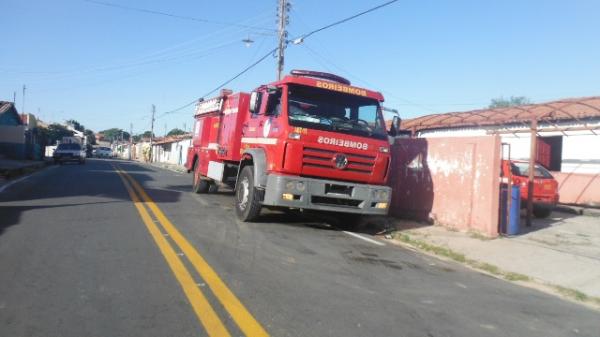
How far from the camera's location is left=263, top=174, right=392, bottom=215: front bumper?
876 cm

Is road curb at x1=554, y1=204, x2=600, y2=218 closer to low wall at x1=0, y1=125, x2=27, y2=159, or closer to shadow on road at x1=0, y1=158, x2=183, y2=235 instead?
shadow on road at x1=0, y1=158, x2=183, y2=235

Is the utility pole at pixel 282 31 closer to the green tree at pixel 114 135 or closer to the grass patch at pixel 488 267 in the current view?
the grass patch at pixel 488 267

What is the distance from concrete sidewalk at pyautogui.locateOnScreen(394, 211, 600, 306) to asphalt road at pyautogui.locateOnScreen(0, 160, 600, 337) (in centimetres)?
66

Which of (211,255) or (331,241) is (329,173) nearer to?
(331,241)

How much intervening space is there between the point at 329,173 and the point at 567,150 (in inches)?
450

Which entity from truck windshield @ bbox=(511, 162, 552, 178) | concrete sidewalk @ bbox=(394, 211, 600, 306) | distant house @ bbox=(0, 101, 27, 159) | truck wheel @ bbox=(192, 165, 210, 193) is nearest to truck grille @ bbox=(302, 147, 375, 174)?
concrete sidewalk @ bbox=(394, 211, 600, 306)

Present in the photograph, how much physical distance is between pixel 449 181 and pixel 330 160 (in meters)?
3.25

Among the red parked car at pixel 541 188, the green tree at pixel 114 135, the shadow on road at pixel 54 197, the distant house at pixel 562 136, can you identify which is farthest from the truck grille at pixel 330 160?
the green tree at pixel 114 135

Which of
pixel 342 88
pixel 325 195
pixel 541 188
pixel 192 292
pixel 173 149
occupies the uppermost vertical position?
pixel 173 149

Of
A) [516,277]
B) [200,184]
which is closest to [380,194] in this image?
[516,277]

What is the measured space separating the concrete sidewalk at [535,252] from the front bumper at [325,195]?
1.01 metres

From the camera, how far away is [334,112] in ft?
31.3

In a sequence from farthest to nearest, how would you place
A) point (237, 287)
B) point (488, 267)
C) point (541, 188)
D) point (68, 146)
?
point (68, 146) < point (541, 188) < point (488, 267) < point (237, 287)

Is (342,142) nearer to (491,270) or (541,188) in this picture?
(491,270)
